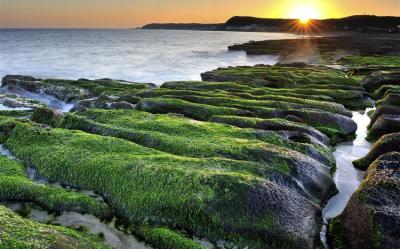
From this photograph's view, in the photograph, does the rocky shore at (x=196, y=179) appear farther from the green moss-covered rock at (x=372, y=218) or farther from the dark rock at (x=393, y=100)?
the dark rock at (x=393, y=100)

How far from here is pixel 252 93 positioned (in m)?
25.0

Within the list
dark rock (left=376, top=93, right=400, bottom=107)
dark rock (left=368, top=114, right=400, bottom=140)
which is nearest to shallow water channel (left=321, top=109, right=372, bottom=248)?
dark rock (left=368, top=114, right=400, bottom=140)

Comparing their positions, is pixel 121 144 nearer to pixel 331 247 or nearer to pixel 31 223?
pixel 31 223

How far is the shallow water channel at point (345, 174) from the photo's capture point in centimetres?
1138

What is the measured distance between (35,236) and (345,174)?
35.9 feet

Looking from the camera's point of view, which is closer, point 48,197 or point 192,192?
point 192,192

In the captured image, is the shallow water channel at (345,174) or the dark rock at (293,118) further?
the dark rock at (293,118)

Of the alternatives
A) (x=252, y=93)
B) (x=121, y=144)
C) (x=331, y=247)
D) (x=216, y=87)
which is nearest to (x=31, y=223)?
(x=121, y=144)

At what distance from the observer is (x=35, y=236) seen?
7523mm

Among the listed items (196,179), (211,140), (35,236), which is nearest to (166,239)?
(196,179)

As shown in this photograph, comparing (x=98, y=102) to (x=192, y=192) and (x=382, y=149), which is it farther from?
(x=382, y=149)

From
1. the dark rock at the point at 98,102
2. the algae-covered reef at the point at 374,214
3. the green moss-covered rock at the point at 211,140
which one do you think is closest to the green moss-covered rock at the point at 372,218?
the algae-covered reef at the point at 374,214

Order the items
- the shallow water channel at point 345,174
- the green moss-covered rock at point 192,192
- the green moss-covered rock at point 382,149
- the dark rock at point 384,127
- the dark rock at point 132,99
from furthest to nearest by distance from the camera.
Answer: the dark rock at point 132,99, the dark rock at point 384,127, the green moss-covered rock at point 382,149, the shallow water channel at point 345,174, the green moss-covered rock at point 192,192

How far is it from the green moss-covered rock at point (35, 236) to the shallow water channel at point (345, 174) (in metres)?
5.90
